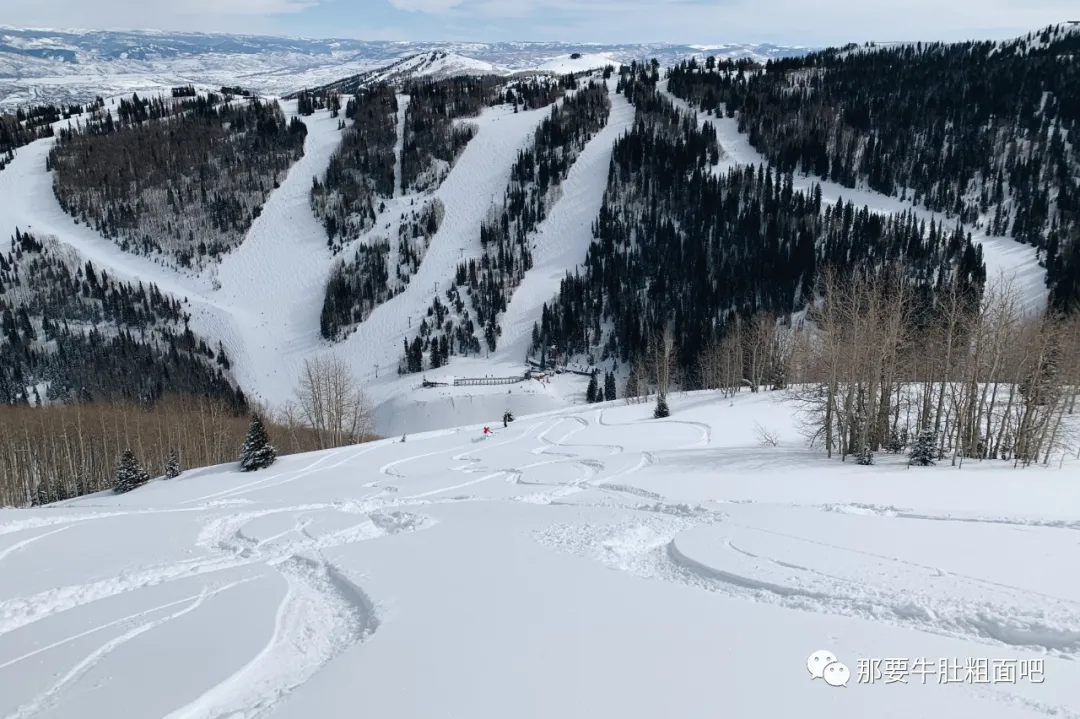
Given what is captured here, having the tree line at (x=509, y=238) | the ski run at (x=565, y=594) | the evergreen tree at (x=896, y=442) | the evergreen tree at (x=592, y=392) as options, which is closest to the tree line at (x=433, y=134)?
the tree line at (x=509, y=238)

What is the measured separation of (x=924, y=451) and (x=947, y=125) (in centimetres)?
14953

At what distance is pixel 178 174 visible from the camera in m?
140

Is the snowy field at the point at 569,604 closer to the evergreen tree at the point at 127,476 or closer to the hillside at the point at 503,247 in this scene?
the evergreen tree at the point at 127,476

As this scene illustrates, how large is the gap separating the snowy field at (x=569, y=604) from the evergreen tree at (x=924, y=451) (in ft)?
8.80

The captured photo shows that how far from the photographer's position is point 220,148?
148 meters

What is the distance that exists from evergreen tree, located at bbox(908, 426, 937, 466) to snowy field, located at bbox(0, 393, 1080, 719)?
268 cm

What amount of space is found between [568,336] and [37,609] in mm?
90311

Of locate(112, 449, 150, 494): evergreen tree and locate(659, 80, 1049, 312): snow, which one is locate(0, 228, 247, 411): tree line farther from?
locate(659, 80, 1049, 312): snow

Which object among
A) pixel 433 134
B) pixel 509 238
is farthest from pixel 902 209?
pixel 433 134

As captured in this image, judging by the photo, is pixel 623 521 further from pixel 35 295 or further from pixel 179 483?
pixel 35 295

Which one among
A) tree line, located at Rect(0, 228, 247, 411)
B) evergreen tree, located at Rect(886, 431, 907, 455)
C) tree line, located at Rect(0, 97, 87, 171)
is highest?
tree line, located at Rect(0, 97, 87, 171)

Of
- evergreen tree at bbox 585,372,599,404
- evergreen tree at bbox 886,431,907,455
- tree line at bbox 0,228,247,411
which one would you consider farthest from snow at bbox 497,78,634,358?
evergreen tree at bbox 886,431,907,455

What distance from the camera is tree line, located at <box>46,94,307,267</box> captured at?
13038cm

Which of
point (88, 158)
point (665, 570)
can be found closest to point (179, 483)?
point (665, 570)
